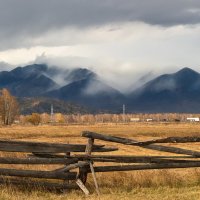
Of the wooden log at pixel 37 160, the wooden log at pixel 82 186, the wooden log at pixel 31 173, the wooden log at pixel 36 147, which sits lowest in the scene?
the wooden log at pixel 82 186

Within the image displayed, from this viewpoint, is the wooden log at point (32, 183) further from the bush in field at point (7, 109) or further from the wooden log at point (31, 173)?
the bush in field at point (7, 109)

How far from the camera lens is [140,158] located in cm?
1352

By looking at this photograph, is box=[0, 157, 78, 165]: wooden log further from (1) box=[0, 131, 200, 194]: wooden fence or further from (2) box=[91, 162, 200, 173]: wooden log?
(2) box=[91, 162, 200, 173]: wooden log

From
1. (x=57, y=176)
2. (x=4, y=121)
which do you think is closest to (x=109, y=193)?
(x=57, y=176)

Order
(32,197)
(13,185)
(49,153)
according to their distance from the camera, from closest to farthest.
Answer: (32,197) < (13,185) < (49,153)

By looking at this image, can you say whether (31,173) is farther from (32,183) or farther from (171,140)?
(171,140)

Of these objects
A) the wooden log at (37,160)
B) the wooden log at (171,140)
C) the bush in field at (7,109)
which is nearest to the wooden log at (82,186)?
the wooden log at (37,160)

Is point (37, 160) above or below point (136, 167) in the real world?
above

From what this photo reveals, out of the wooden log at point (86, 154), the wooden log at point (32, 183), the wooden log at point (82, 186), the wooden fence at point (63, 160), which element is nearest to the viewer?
the wooden log at point (82, 186)

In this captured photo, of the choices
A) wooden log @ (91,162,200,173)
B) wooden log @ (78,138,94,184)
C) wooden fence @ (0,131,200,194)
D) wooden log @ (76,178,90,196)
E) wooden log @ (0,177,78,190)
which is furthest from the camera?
wooden log @ (91,162,200,173)

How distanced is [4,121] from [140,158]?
13224 cm

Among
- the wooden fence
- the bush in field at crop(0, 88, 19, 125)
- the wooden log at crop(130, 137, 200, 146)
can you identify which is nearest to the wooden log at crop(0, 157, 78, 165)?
the wooden fence

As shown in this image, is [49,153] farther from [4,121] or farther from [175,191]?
[4,121]

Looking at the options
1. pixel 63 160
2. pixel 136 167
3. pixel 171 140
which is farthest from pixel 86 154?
pixel 171 140
